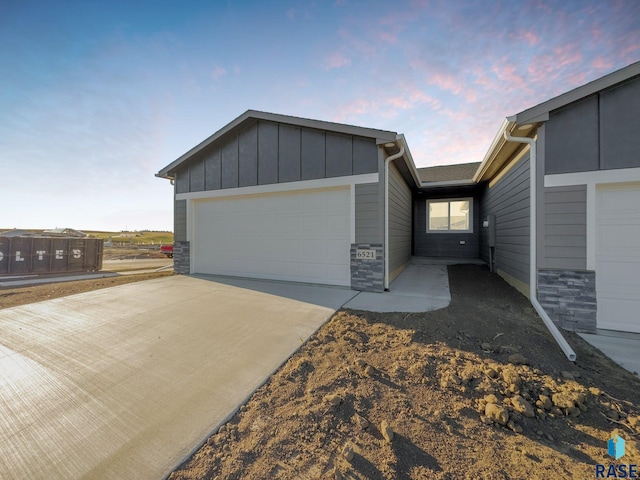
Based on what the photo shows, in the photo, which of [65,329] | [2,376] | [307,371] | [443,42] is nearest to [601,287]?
[307,371]

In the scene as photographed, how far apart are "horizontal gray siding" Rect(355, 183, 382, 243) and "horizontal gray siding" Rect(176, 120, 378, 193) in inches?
17.2

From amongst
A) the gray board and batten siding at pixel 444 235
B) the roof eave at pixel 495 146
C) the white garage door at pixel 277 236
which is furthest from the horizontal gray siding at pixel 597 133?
the gray board and batten siding at pixel 444 235

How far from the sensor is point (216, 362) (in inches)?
106

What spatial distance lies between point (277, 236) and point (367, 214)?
2.62 m

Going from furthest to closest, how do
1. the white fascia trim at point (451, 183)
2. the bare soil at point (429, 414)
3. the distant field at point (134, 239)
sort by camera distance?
→ the distant field at point (134, 239) → the white fascia trim at point (451, 183) → the bare soil at point (429, 414)

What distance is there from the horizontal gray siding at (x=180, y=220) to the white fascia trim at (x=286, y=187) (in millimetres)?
240

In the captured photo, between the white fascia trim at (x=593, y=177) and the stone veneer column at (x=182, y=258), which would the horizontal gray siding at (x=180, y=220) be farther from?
the white fascia trim at (x=593, y=177)

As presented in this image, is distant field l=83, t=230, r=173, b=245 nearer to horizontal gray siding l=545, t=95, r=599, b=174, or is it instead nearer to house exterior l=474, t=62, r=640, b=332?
house exterior l=474, t=62, r=640, b=332

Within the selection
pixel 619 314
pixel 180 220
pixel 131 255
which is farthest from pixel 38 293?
pixel 131 255

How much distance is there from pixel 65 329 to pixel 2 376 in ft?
4.09

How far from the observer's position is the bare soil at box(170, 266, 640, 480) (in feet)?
4.84

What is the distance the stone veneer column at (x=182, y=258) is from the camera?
8102mm

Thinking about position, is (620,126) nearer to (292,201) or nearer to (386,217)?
(386,217)

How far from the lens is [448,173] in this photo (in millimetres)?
10352
